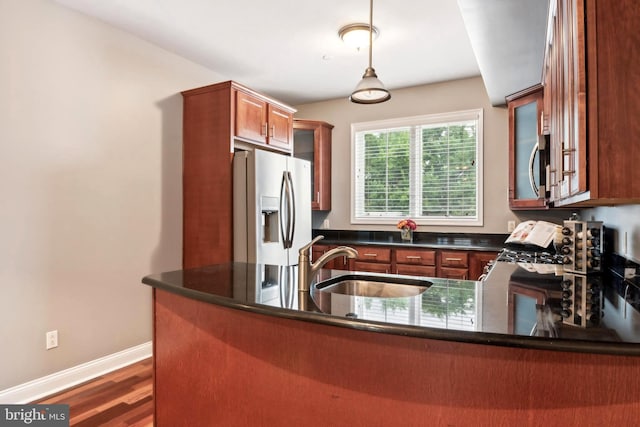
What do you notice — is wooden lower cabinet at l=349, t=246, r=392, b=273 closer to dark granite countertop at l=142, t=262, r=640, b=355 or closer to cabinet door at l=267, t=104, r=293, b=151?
cabinet door at l=267, t=104, r=293, b=151

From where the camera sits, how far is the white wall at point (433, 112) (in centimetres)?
401

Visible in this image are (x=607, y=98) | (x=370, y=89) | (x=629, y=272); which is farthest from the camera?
(x=370, y=89)

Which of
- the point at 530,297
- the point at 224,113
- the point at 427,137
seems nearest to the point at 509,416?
the point at 530,297

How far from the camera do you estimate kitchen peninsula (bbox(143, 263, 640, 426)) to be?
916mm

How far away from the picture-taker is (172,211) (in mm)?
3482

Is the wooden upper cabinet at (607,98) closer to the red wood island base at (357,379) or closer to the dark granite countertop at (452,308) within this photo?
the dark granite countertop at (452,308)

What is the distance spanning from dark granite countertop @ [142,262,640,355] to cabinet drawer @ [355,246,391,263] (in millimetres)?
2171

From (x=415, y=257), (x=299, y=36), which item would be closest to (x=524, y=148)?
(x=415, y=257)

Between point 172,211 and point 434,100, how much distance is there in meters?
2.99

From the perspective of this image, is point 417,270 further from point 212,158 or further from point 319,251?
point 212,158

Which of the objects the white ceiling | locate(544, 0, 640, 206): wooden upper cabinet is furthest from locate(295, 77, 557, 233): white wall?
locate(544, 0, 640, 206): wooden upper cabinet

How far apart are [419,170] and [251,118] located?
202 cm

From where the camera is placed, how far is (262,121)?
3664mm

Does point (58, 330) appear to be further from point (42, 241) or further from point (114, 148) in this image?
point (114, 148)
